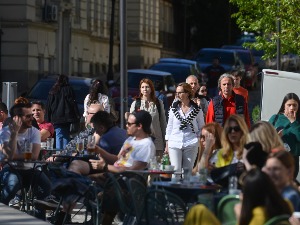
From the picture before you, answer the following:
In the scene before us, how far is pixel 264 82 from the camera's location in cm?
1958

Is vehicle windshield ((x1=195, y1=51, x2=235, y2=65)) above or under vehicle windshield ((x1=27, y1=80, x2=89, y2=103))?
above

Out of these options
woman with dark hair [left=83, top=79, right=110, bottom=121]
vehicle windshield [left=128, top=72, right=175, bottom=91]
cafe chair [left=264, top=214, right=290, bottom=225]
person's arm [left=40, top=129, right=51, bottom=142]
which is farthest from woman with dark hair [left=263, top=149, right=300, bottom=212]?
vehicle windshield [left=128, top=72, right=175, bottom=91]

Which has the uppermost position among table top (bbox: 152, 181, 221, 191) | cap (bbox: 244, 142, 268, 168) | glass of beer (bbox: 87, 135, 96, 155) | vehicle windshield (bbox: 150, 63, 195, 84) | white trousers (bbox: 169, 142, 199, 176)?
vehicle windshield (bbox: 150, 63, 195, 84)

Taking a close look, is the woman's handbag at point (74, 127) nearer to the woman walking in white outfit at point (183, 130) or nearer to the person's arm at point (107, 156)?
the woman walking in white outfit at point (183, 130)

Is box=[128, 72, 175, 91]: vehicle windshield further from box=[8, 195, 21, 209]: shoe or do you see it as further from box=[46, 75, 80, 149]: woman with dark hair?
box=[8, 195, 21, 209]: shoe

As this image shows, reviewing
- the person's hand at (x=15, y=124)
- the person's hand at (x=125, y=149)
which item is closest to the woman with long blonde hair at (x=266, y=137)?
the person's hand at (x=125, y=149)

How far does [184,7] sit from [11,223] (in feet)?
238

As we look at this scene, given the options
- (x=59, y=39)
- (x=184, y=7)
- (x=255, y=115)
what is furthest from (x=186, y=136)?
(x=184, y=7)

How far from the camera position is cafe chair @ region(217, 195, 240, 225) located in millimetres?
10047

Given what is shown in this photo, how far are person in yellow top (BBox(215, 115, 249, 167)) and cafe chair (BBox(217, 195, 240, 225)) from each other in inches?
103

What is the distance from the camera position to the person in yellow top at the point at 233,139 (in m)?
12.8

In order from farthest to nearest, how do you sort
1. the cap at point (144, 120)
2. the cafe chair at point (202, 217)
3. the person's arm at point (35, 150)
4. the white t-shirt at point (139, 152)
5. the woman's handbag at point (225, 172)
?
the person's arm at point (35, 150)
the cap at point (144, 120)
the white t-shirt at point (139, 152)
the woman's handbag at point (225, 172)
the cafe chair at point (202, 217)

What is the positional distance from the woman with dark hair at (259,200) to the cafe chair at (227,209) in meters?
0.99

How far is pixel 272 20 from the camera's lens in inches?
1232
